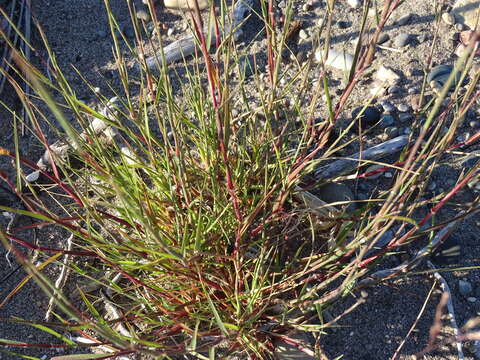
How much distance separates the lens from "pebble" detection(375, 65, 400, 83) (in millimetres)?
1869

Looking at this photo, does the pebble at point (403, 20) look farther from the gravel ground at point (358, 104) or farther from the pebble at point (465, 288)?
the pebble at point (465, 288)

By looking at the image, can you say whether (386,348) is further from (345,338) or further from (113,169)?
(113,169)

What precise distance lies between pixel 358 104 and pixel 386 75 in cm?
43

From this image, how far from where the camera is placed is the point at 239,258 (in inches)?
50.8

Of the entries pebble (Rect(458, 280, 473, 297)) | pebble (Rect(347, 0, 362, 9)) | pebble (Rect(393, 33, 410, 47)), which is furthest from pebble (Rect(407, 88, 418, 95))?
pebble (Rect(458, 280, 473, 297))

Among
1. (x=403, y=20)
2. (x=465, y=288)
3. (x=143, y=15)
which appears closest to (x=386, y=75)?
(x=403, y=20)

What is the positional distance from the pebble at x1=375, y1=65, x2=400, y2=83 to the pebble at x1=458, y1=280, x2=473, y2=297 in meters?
0.80

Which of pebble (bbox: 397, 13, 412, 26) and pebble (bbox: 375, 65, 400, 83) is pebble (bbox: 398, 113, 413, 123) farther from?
pebble (bbox: 397, 13, 412, 26)

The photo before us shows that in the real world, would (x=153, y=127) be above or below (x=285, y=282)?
above

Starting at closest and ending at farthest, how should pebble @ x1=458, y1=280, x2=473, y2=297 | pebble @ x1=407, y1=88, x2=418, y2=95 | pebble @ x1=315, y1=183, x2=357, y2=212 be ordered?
pebble @ x1=458, y1=280, x2=473, y2=297 < pebble @ x1=315, y1=183, x2=357, y2=212 < pebble @ x1=407, y1=88, x2=418, y2=95

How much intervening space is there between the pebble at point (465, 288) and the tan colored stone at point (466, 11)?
1.08 meters

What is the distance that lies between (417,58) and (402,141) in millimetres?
443

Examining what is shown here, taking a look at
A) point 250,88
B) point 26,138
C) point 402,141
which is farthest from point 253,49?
point 26,138

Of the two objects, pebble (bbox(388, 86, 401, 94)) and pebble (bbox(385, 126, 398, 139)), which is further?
pebble (bbox(388, 86, 401, 94))
